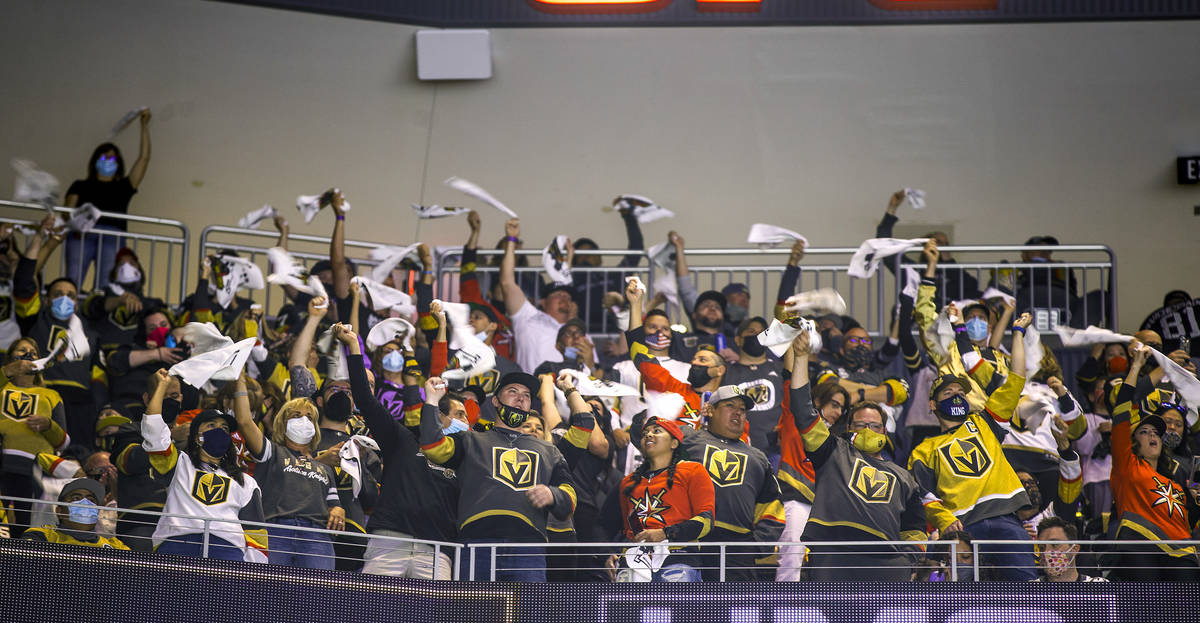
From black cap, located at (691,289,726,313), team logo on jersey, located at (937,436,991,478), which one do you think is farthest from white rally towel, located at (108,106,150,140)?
team logo on jersey, located at (937,436,991,478)

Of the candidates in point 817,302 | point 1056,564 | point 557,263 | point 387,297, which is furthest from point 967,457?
point 387,297

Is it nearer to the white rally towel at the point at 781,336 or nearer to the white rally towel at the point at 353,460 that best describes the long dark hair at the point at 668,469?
the white rally towel at the point at 781,336

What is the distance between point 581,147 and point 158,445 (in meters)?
6.83

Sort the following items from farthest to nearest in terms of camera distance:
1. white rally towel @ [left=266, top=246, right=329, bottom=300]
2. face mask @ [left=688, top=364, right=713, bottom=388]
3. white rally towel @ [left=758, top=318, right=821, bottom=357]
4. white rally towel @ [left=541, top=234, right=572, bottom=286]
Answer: white rally towel @ [left=541, top=234, right=572, bottom=286] < white rally towel @ [left=266, top=246, right=329, bottom=300] < face mask @ [left=688, top=364, right=713, bottom=388] < white rally towel @ [left=758, top=318, right=821, bottom=357]

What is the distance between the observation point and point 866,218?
42.0 feet

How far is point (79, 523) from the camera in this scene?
279 inches

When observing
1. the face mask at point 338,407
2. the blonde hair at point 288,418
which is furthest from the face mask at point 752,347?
the blonde hair at point 288,418

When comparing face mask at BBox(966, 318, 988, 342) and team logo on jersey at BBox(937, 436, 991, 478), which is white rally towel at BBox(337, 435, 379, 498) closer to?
team logo on jersey at BBox(937, 436, 991, 478)

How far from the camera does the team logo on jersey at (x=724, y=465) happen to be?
7271mm

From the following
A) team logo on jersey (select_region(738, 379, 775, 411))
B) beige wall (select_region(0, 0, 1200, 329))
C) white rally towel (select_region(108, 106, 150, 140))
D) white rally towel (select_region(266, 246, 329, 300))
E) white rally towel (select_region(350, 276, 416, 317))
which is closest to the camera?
team logo on jersey (select_region(738, 379, 775, 411))

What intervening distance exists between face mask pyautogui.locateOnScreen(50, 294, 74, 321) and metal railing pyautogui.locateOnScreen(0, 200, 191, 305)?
2.95 feet

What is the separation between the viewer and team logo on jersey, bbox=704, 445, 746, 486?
727 centimetres

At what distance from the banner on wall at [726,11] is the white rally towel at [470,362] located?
5.20m

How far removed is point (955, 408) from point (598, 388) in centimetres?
186
